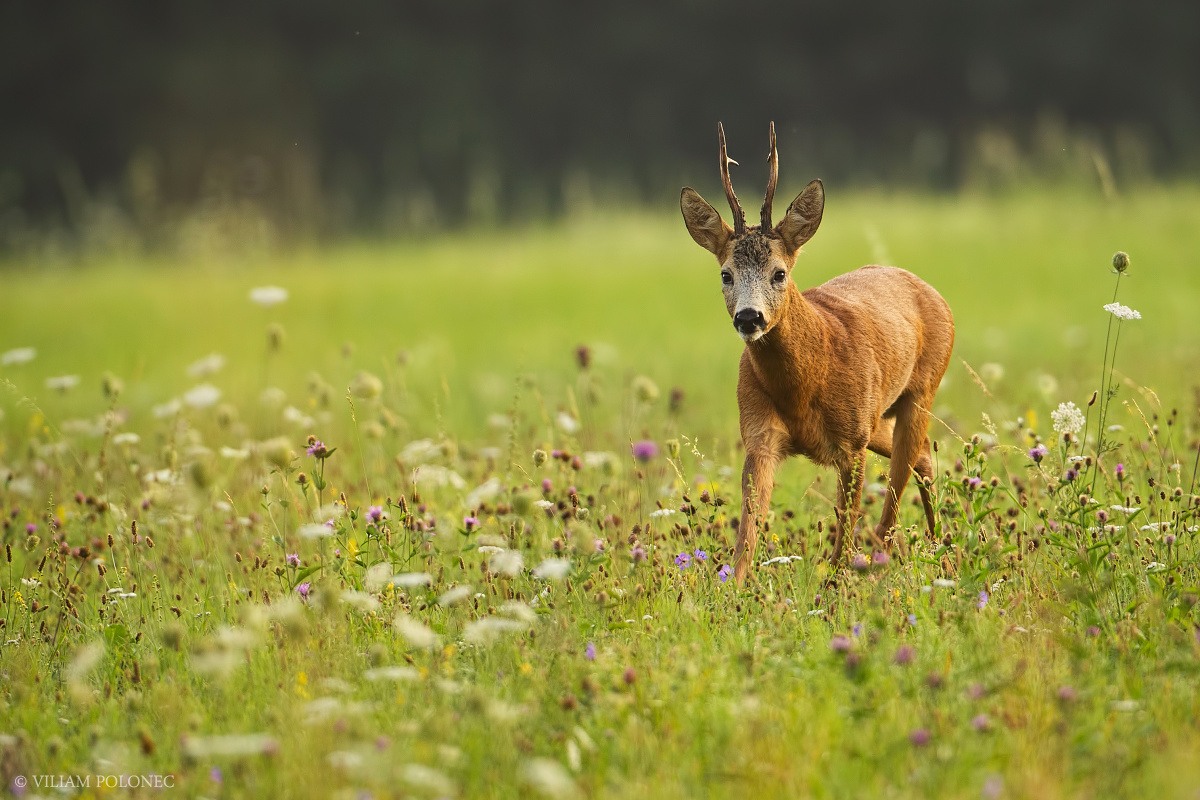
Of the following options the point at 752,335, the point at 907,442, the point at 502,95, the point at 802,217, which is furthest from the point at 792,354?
the point at 502,95

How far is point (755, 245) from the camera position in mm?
4539

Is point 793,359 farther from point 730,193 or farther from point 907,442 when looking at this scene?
point 907,442

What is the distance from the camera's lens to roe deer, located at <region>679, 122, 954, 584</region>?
4.43m

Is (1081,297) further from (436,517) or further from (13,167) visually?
(13,167)

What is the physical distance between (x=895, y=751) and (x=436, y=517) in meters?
2.42

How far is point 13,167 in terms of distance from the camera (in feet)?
77.0

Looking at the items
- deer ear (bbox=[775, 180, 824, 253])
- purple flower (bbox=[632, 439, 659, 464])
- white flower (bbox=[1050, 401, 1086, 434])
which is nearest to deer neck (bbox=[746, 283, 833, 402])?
deer ear (bbox=[775, 180, 824, 253])

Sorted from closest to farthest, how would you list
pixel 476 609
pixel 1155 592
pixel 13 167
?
pixel 1155 592 < pixel 476 609 < pixel 13 167

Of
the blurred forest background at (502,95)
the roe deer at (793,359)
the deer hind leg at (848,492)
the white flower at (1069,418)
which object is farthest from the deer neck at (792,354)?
the blurred forest background at (502,95)

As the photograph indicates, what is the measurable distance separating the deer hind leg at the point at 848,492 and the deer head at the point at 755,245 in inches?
21.2

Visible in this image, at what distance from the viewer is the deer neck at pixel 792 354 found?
4.55 m

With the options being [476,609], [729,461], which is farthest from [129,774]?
[729,461]

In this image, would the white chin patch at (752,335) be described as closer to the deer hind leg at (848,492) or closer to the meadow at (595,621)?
the meadow at (595,621)

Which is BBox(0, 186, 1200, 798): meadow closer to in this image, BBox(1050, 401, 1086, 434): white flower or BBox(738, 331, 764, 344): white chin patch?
BBox(1050, 401, 1086, 434): white flower
